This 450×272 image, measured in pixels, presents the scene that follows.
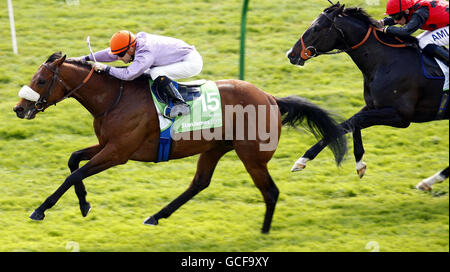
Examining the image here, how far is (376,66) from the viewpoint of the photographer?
22.9 feet

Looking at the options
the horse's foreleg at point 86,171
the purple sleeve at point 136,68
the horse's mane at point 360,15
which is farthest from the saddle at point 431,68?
the horse's foreleg at point 86,171

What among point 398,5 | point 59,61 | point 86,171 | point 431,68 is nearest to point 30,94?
point 59,61

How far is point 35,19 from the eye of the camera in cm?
1231

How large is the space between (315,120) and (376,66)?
0.98 metres

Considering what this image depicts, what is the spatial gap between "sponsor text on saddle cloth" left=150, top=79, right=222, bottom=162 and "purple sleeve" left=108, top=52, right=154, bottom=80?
0.26 m

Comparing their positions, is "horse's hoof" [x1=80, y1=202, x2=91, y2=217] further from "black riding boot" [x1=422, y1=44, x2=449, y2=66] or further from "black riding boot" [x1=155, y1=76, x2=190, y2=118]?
"black riding boot" [x1=422, y1=44, x2=449, y2=66]

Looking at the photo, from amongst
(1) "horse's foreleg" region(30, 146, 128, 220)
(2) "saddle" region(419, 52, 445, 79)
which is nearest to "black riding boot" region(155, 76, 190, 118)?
(1) "horse's foreleg" region(30, 146, 128, 220)

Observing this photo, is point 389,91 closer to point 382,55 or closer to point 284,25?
point 382,55

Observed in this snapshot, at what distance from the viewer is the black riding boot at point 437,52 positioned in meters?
6.87

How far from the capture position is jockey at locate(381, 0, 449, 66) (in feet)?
22.5

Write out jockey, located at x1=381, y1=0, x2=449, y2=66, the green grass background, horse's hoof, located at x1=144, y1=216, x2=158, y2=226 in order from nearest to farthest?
the green grass background
horse's hoof, located at x1=144, y1=216, x2=158, y2=226
jockey, located at x1=381, y1=0, x2=449, y2=66
